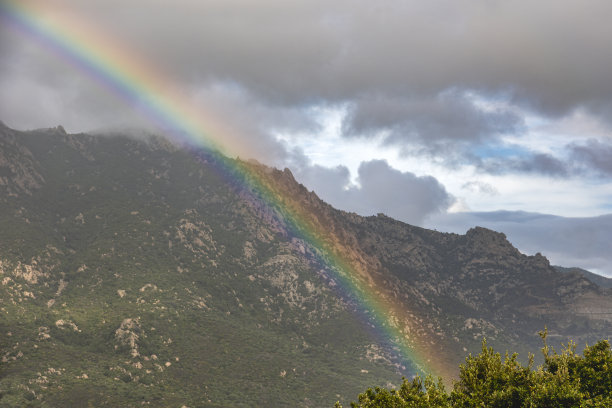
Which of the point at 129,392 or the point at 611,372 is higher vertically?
the point at 611,372

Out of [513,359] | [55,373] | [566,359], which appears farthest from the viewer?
[55,373]

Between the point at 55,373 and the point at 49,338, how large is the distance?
2711 centimetres

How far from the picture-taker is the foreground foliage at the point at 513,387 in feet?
162

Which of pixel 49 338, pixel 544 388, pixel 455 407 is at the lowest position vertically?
pixel 49 338

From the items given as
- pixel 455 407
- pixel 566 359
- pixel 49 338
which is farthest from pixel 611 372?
pixel 49 338

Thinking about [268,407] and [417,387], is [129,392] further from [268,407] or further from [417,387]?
[417,387]

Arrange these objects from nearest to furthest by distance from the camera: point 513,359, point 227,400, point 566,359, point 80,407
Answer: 1. point 513,359
2. point 566,359
3. point 80,407
4. point 227,400

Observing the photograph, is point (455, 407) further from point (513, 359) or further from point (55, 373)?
point (55, 373)

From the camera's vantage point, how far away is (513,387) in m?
50.9

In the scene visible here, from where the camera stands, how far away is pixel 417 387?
55.7 metres

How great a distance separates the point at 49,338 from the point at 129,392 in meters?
46.1

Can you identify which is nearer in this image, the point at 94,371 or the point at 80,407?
the point at 80,407

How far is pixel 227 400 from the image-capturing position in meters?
187

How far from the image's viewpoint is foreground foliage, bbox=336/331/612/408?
4925 cm
